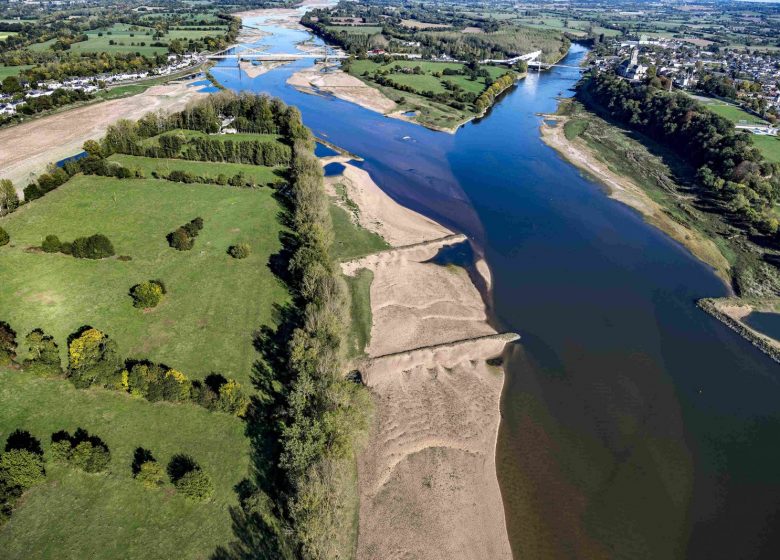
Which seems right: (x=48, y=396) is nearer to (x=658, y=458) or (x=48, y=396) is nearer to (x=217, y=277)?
(x=217, y=277)

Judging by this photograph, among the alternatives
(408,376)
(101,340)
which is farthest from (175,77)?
(408,376)

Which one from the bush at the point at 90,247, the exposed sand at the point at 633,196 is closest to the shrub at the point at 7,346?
the bush at the point at 90,247

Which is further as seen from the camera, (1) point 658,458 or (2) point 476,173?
(2) point 476,173

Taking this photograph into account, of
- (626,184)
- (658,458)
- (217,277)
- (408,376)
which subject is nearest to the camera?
(658,458)

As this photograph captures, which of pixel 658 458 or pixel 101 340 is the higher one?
pixel 101 340

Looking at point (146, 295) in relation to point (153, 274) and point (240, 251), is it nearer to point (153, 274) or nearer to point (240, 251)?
point (153, 274)

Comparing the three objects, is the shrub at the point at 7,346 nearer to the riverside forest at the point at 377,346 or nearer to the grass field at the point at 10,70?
the riverside forest at the point at 377,346

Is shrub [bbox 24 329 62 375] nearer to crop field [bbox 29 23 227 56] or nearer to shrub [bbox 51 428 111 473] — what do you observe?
shrub [bbox 51 428 111 473]

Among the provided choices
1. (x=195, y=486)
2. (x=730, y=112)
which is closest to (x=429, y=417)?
(x=195, y=486)
